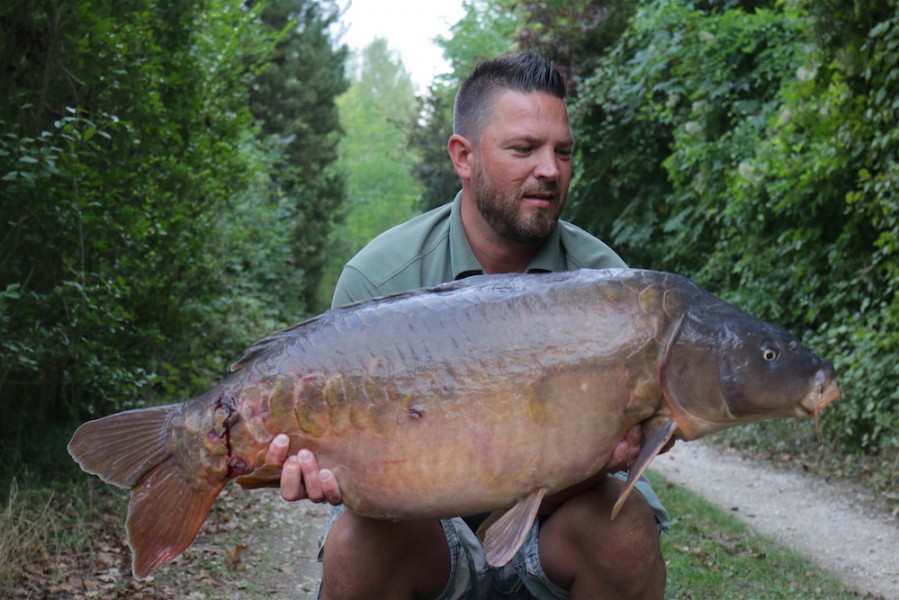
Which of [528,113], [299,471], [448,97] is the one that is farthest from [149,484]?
[448,97]

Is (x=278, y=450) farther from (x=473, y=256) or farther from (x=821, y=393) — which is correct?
(x=821, y=393)

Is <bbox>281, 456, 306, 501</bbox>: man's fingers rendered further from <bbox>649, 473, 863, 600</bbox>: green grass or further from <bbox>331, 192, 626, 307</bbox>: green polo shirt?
<bbox>649, 473, 863, 600</bbox>: green grass

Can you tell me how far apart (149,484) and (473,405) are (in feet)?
2.94

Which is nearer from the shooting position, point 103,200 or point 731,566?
point 731,566

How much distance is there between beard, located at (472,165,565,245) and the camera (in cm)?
365

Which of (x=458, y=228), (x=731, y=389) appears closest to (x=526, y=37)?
(x=458, y=228)

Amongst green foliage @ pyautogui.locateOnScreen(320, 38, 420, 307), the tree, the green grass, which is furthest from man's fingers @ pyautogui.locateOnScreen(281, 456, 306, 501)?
green foliage @ pyautogui.locateOnScreen(320, 38, 420, 307)

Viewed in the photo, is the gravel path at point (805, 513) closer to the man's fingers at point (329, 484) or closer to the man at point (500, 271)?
the man at point (500, 271)

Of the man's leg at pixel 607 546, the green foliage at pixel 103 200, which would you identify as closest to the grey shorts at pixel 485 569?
the man's leg at pixel 607 546

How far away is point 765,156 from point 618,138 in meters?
5.86

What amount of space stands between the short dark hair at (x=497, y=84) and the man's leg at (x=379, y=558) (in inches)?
56.1

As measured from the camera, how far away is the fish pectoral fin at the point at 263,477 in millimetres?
2842

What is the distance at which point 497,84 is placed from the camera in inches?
149

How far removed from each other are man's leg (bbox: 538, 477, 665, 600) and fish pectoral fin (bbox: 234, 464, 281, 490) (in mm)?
919
